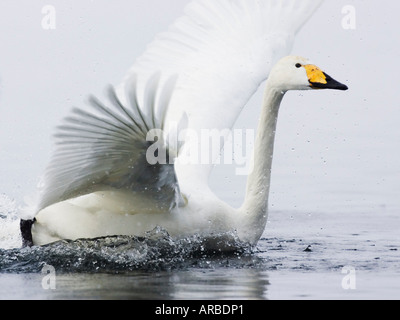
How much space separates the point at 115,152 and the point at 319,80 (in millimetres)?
2625

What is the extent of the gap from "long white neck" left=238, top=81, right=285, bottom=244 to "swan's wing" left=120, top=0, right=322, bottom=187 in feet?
4.11

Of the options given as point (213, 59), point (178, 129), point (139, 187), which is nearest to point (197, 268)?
point (139, 187)

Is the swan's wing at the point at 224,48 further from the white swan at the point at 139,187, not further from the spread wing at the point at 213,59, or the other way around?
the white swan at the point at 139,187

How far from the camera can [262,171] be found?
376 inches

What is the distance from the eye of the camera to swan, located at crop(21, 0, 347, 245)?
7402mm

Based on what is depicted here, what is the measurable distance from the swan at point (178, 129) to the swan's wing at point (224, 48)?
0.01m

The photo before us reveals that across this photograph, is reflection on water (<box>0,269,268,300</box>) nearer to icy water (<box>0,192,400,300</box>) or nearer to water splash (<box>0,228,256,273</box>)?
icy water (<box>0,192,400,300</box>)

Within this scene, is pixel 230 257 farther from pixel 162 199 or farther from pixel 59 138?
pixel 59 138

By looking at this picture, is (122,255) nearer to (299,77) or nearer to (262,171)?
(262,171)

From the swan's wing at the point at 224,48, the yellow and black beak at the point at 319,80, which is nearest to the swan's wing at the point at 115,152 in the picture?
the yellow and black beak at the point at 319,80

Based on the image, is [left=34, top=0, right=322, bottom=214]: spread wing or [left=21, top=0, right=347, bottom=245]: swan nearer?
[left=21, top=0, right=347, bottom=245]: swan

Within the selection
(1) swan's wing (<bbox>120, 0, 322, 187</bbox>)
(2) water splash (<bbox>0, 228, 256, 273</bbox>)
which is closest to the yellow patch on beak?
(1) swan's wing (<bbox>120, 0, 322, 187</bbox>)

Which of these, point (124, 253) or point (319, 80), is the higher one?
point (319, 80)
